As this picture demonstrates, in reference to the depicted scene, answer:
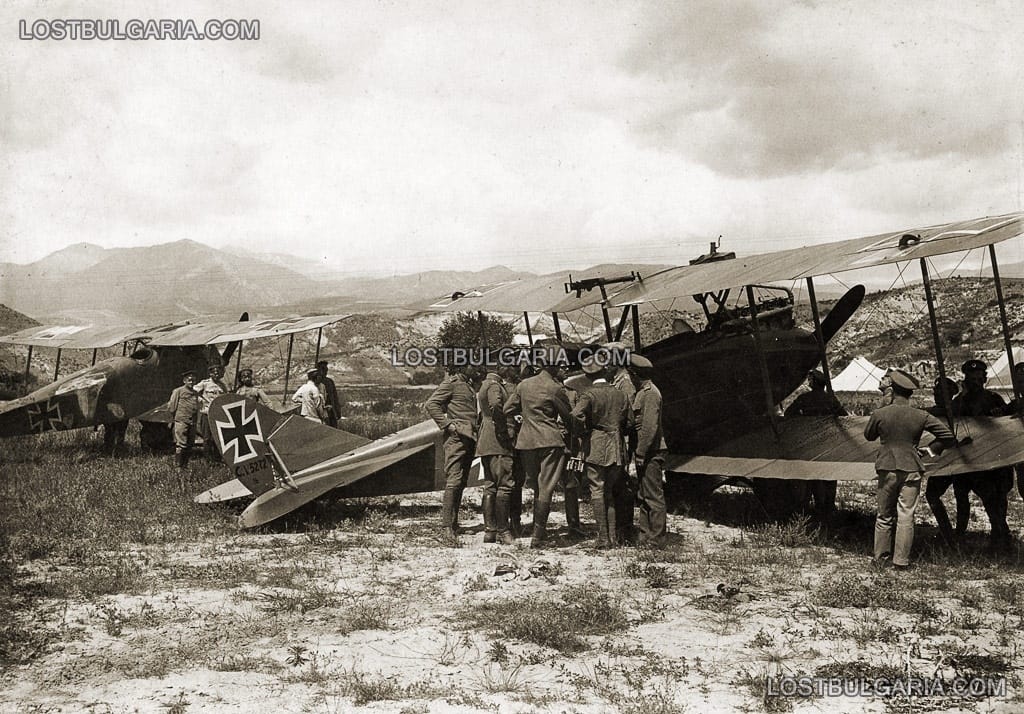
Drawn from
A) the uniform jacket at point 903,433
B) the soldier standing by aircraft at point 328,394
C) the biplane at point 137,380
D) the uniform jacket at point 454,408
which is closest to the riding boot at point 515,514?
the uniform jacket at point 454,408

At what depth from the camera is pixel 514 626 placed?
5.62 m

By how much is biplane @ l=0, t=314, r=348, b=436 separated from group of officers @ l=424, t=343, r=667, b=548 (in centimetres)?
481

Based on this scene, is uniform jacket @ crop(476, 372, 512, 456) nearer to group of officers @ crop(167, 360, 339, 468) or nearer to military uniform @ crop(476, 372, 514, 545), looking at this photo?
military uniform @ crop(476, 372, 514, 545)

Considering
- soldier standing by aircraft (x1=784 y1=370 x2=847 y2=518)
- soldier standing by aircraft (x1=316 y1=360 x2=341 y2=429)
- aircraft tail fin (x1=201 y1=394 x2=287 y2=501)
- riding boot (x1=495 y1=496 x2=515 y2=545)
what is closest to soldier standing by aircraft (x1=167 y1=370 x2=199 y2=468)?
soldier standing by aircraft (x1=316 y1=360 x2=341 y2=429)

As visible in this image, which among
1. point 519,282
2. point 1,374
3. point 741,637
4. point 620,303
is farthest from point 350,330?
point 741,637

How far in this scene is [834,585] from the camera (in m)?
6.53

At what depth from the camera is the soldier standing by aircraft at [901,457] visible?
695 cm

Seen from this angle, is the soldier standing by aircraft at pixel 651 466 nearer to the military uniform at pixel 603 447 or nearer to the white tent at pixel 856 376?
the military uniform at pixel 603 447

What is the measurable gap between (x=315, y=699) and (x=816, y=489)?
265 inches

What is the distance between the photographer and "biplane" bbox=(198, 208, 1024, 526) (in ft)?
24.8

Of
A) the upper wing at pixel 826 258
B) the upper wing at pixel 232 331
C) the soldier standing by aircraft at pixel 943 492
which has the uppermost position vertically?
the upper wing at pixel 232 331

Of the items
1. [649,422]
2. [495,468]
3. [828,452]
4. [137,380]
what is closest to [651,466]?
[649,422]

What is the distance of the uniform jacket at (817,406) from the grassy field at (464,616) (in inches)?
52.3

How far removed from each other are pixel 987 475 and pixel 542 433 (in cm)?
437
